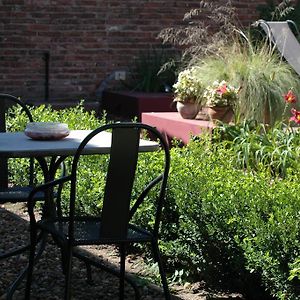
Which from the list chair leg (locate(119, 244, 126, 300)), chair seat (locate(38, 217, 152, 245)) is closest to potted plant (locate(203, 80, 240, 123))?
chair seat (locate(38, 217, 152, 245))

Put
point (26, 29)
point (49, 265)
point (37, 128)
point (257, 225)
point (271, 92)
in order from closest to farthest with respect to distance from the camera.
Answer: point (257, 225)
point (37, 128)
point (49, 265)
point (271, 92)
point (26, 29)

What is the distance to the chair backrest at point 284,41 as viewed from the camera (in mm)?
8173

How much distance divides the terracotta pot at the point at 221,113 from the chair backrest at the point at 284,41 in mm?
852

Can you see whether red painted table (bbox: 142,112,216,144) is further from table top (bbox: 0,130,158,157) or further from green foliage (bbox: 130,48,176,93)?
table top (bbox: 0,130,158,157)

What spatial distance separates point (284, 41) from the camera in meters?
8.41

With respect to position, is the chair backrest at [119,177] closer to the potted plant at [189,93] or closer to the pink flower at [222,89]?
the pink flower at [222,89]

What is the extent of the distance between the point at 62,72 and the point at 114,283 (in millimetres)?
6808

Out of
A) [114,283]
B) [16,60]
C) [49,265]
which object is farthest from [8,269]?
[16,60]

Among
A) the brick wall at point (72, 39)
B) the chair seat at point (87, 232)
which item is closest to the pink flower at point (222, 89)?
the chair seat at point (87, 232)

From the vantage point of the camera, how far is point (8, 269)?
5.09 metres

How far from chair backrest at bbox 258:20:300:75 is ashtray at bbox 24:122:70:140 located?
3973 millimetres

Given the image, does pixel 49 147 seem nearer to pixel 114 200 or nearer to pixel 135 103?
pixel 114 200

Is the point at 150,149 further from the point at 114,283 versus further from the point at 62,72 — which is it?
the point at 62,72

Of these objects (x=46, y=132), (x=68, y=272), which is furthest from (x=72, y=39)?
(x=68, y=272)
